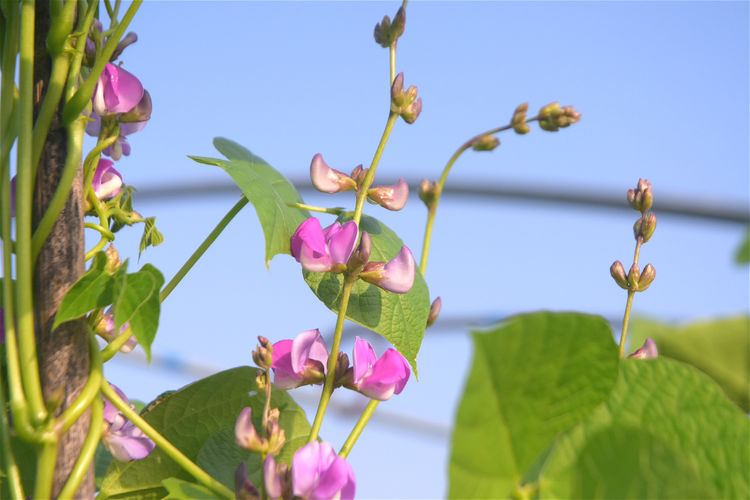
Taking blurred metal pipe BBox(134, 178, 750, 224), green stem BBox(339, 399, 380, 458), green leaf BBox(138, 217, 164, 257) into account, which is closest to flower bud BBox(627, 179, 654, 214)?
green stem BBox(339, 399, 380, 458)

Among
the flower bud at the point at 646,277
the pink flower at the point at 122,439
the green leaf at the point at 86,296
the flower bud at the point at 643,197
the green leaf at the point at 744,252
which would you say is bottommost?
the pink flower at the point at 122,439

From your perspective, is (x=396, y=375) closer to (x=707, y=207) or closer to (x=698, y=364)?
(x=698, y=364)

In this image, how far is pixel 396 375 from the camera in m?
0.42

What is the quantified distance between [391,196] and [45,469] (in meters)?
0.27

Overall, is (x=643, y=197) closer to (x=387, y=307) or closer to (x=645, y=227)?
(x=645, y=227)

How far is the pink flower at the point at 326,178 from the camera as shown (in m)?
0.51

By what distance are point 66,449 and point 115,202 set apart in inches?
6.5

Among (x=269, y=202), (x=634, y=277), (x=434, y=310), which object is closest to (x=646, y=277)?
(x=634, y=277)

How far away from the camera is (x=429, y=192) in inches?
21.5

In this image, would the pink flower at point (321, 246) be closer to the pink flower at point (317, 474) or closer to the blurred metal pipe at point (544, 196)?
the pink flower at point (317, 474)

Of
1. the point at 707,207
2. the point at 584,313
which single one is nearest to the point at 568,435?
the point at 584,313

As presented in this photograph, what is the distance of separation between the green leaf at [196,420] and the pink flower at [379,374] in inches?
2.8

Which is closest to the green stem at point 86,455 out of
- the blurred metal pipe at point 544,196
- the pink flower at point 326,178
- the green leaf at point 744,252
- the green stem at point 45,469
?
the green stem at point 45,469

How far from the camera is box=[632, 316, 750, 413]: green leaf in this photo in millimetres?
263
